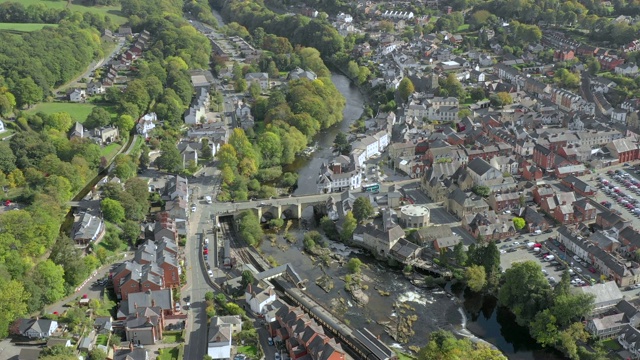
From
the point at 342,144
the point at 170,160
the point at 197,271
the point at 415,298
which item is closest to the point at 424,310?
the point at 415,298

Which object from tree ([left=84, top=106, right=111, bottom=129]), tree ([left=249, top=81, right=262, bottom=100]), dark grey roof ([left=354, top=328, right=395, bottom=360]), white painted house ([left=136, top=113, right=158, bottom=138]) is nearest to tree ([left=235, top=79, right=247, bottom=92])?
tree ([left=249, top=81, right=262, bottom=100])

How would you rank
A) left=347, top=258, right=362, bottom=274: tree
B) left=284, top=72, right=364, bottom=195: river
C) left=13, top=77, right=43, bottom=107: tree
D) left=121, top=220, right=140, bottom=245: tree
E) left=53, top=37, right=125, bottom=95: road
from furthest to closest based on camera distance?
left=53, top=37, right=125, bottom=95: road
left=13, top=77, right=43, bottom=107: tree
left=284, top=72, right=364, bottom=195: river
left=121, top=220, right=140, bottom=245: tree
left=347, top=258, right=362, bottom=274: tree

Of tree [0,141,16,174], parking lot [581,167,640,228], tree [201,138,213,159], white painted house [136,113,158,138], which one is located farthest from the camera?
white painted house [136,113,158,138]

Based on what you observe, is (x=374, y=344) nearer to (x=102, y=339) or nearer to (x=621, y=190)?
(x=102, y=339)

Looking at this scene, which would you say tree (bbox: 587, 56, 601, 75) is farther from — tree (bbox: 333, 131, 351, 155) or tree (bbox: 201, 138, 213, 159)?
tree (bbox: 201, 138, 213, 159)

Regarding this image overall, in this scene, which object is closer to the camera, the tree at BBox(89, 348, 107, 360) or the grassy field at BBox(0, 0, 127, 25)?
the tree at BBox(89, 348, 107, 360)

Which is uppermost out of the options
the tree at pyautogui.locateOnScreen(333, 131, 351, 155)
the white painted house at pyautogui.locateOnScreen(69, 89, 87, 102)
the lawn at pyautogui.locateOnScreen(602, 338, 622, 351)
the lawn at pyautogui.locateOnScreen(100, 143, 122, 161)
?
the lawn at pyautogui.locateOnScreen(602, 338, 622, 351)
